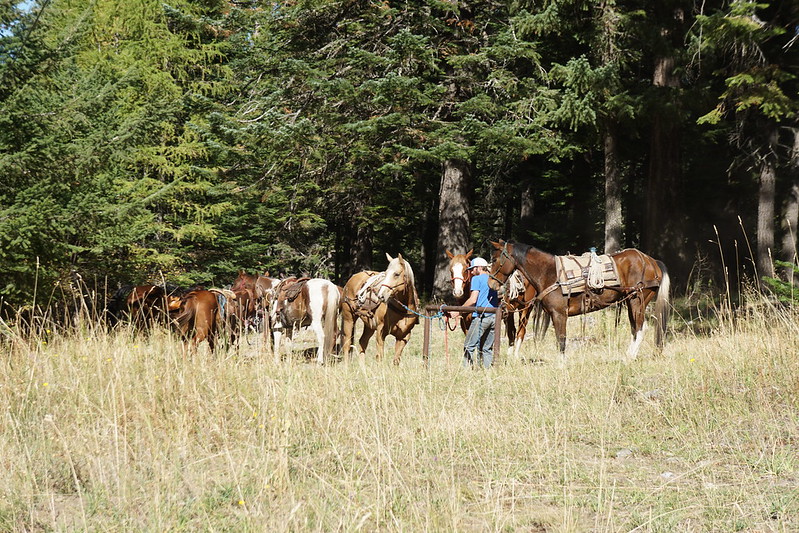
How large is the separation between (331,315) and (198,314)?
2289 millimetres

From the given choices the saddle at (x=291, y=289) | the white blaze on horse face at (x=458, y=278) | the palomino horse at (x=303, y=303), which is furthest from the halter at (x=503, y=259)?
the saddle at (x=291, y=289)

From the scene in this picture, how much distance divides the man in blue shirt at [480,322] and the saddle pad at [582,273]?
142 centimetres

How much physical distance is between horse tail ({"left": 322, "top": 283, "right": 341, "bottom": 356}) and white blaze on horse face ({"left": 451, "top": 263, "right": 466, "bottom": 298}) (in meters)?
2.60

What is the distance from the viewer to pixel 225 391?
20.8ft

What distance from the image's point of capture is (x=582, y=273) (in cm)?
1132

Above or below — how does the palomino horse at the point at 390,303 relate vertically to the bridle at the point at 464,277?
below

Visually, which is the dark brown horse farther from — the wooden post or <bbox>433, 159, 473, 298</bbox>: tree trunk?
<bbox>433, 159, 473, 298</bbox>: tree trunk

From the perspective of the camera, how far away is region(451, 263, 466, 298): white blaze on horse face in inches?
400

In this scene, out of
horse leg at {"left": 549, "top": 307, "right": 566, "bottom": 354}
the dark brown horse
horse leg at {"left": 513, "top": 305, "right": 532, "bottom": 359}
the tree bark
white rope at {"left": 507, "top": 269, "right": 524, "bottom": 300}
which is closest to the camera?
horse leg at {"left": 549, "top": 307, "right": 566, "bottom": 354}

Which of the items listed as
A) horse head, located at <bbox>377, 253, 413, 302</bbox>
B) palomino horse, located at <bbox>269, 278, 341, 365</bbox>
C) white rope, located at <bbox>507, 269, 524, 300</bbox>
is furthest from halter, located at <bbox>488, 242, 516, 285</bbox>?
palomino horse, located at <bbox>269, 278, 341, 365</bbox>

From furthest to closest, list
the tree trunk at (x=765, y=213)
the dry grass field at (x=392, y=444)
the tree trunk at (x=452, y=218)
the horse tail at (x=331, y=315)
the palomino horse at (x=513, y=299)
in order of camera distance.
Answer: the tree trunk at (x=452, y=218) → the tree trunk at (x=765, y=213) → the horse tail at (x=331, y=315) → the palomino horse at (x=513, y=299) → the dry grass field at (x=392, y=444)

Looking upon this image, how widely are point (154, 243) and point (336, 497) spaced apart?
1717 centimetres

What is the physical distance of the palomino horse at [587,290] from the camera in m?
11.2

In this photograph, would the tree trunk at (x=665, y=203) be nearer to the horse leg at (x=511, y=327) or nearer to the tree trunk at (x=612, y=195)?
the tree trunk at (x=612, y=195)
